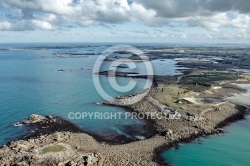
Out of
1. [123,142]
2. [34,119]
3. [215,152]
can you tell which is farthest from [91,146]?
[215,152]

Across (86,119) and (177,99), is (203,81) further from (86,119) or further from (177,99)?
(86,119)

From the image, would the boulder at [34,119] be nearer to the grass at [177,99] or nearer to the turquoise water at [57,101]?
the turquoise water at [57,101]

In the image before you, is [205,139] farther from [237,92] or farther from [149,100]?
[237,92]

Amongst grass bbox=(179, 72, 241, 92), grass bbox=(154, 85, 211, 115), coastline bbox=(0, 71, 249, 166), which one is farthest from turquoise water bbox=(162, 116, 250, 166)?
grass bbox=(179, 72, 241, 92)

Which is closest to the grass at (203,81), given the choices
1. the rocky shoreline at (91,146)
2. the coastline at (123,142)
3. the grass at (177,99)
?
the grass at (177,99)

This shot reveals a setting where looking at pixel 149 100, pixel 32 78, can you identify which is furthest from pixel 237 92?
pixel 32 78

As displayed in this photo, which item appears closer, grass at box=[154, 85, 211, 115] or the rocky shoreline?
the rocky shoreline

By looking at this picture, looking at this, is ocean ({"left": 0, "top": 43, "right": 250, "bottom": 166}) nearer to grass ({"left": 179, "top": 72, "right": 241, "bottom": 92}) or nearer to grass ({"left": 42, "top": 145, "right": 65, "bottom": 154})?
grass ({"left": 42, "top": 145, "right": 65, "bottom": 154})

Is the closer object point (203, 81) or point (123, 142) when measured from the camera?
point (123, 142)
